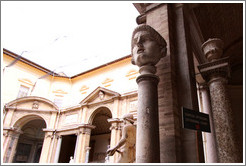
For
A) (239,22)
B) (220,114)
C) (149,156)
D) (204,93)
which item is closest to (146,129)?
(149,156)

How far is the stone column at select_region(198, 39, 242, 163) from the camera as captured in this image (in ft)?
12.3

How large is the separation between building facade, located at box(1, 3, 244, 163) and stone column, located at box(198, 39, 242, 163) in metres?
0.02

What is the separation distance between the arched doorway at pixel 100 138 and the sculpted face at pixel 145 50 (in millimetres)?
14759

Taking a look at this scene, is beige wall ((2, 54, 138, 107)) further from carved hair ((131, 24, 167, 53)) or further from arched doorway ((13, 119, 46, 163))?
carved hair ((131, 24, 167, 53))

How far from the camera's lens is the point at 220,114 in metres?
4.06

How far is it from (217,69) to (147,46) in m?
1.87

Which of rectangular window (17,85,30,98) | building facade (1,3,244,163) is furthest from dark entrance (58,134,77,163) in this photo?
rectangular window (17,85,30,98)

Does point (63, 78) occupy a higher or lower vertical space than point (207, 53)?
higher

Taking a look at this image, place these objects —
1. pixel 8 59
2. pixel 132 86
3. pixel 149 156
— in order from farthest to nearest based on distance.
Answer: pixel 8 59, pixel 132 86, pixel 149 156

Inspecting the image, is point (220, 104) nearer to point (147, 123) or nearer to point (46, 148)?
point (147, 123)

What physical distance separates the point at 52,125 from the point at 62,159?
4.84 meters

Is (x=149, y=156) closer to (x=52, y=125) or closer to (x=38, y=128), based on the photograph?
(x=52, y=125)

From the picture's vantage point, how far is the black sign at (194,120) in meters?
2.93

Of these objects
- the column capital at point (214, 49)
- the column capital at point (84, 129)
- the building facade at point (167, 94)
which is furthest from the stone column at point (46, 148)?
the column capital at point (214, 49)
